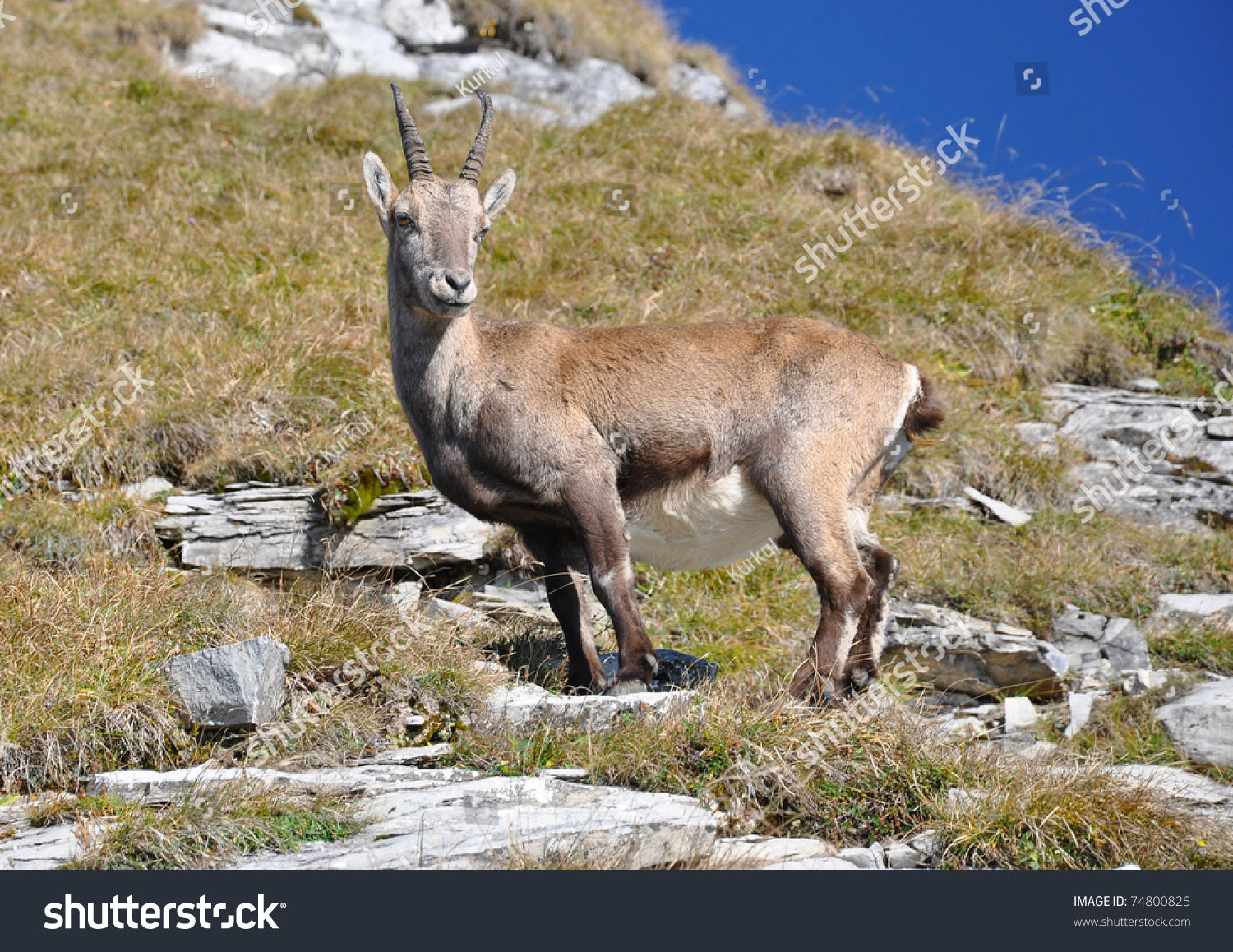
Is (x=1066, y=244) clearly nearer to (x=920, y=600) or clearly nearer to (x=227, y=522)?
(x=920, y=600)

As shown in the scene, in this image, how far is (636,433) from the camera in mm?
6207

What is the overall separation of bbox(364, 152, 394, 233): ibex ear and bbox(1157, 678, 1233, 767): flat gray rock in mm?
5946

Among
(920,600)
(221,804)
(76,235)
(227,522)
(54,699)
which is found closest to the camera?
(221,804)

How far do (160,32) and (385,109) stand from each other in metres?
4.78

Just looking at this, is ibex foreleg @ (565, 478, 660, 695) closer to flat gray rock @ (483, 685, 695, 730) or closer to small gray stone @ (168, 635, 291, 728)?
flat gray rock @ (483, 685, 695, 730)

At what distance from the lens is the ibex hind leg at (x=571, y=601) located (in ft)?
20.4

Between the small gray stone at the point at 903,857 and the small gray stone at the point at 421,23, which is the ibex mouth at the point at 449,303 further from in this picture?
the small gray stone at the point at 421,23

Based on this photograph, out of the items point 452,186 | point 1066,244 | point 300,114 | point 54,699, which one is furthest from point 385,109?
point 54,699

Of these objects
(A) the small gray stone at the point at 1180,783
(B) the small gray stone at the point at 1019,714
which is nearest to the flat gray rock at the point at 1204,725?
(A) the small gray stone at the point at 1180,783

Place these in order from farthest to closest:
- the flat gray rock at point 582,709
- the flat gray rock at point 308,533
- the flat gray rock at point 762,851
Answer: the flat gray rock at point 308,533, the flat gray rock at point 582,709, the flat gray rock at point 762,851

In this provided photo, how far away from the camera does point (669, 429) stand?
6227 mm

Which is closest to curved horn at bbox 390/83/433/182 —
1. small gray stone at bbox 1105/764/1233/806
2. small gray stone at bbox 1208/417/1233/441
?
small gray stone at bbox 1105/764/1233/806

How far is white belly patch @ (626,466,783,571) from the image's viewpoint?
246 inches

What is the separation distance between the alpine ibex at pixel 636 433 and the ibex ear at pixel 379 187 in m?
0.01
